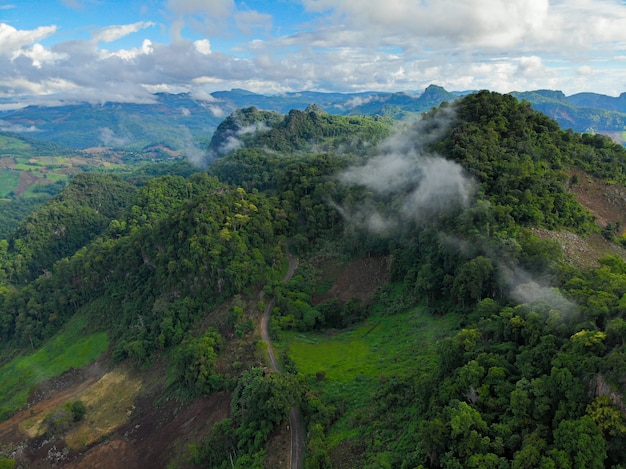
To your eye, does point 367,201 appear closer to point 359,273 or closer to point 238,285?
point 359,273

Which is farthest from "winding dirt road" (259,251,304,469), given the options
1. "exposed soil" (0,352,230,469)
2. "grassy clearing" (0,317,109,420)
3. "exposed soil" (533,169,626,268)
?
"grassy clearing" (0,317,109,420)

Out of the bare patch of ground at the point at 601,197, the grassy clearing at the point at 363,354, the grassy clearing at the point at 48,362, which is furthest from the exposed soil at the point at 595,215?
the grassy clearing at the point at 48,362

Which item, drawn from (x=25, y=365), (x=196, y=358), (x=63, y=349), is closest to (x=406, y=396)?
(x=196, y=358)

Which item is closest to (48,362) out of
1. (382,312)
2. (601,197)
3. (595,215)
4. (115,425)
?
(115,425)

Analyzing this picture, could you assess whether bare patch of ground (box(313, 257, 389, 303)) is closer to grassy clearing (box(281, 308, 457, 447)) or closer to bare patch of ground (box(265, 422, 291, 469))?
grassy clearing (box(281, 308, 457, 447))

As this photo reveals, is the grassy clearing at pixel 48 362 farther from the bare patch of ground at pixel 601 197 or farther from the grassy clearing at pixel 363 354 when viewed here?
the bare patch of ground at pixel 601 197
